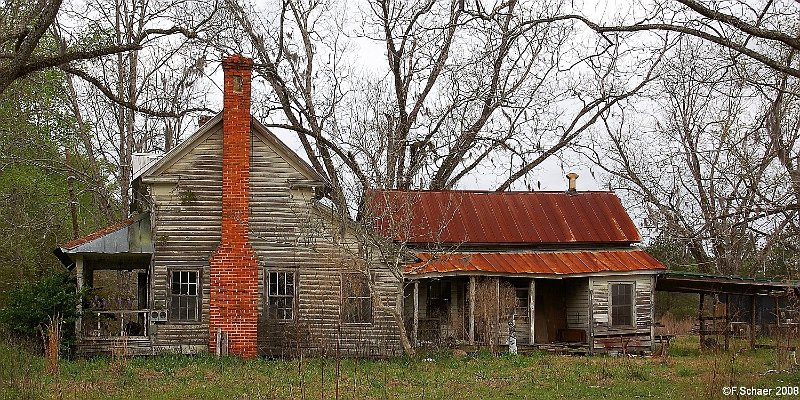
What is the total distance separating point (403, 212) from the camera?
24484mm

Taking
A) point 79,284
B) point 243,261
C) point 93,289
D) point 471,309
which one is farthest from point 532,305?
point 79,284

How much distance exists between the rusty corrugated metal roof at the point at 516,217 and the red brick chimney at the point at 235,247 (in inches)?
190

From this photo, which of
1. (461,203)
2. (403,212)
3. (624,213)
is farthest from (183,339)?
(624,213)

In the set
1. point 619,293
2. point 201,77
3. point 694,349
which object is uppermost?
point 201,77

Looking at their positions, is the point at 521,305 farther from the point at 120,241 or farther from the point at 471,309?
the point at 120,241

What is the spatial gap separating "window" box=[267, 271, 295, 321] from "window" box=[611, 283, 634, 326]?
947 centimetres

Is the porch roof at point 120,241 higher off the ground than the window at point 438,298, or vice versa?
the porch roof at point 120,241

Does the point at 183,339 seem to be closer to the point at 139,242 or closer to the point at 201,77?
the point at 139,242

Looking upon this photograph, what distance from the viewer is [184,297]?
2181 centimetres

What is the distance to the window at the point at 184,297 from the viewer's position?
71.4ft

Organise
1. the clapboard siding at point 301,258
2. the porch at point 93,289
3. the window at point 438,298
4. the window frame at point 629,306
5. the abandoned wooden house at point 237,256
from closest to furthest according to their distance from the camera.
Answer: the porch at point 93,289, the abandoned wooden house at point 237,256, the clapboard siding at point 301,258, the window frame at point 629,306, the window at point 438,298

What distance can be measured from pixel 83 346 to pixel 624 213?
1614 centimetres

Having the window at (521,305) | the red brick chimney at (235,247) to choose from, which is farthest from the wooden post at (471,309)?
the red brick chimney at (235,247)

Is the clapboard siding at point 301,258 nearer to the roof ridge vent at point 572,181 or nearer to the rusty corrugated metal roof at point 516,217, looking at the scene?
the rusty corrugated metal roof at point 516,217
